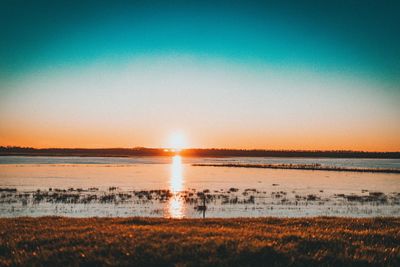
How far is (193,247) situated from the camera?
42.1 ft

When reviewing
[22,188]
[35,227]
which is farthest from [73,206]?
[35,227]

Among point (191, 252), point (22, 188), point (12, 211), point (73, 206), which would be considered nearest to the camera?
point (191, 252)

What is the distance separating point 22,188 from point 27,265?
49305 millimetres

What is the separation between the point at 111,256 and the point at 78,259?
98 cm

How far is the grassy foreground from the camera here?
467 inches

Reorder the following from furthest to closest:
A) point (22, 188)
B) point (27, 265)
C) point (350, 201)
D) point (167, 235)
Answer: point (22, 188), point (350, 201), point (167, 235), point (27, 265)

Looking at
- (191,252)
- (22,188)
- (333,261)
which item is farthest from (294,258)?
(22,188)

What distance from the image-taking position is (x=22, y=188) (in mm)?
56344

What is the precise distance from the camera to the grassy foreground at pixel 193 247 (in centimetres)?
1187

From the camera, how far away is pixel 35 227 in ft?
56.4

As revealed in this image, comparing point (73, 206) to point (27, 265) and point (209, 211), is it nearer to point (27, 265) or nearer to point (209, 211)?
point (209, 211)

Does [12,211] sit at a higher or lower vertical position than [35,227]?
lower

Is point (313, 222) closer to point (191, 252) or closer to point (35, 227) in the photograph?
point (191, 252)

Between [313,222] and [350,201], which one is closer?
[313,222]
